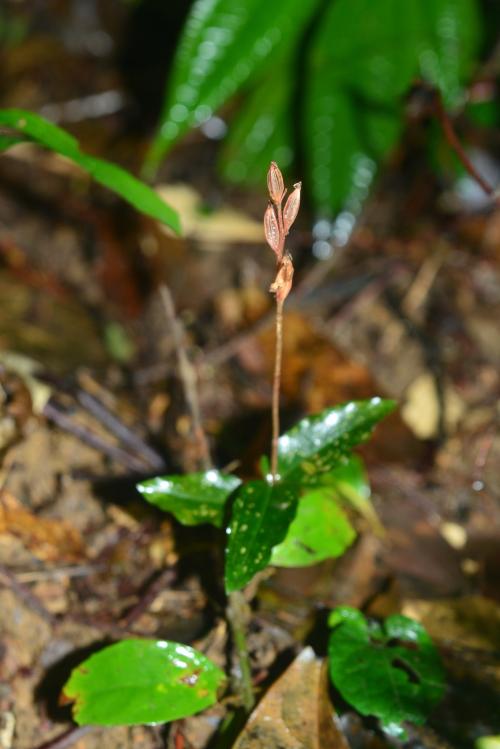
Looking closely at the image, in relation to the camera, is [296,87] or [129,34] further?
[129,34]

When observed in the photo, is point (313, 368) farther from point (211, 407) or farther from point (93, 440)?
point (93, 440)

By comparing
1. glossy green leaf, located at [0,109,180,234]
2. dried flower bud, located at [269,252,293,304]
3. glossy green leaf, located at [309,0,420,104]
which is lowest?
glossy green leaf, located at [309,0,420,104]

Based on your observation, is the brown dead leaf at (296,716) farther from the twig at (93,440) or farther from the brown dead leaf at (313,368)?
the brown dead leaf at (313,368)

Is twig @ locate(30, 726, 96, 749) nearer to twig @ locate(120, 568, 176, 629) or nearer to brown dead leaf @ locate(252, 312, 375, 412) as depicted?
twig @ locate(120, 568, 176, 629)

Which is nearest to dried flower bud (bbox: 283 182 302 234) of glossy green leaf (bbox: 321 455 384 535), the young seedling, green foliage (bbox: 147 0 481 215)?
the young seedling

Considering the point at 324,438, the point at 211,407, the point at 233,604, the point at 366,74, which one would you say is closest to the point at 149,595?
the point at 233,604

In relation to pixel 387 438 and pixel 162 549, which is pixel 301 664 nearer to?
pixel 162 549

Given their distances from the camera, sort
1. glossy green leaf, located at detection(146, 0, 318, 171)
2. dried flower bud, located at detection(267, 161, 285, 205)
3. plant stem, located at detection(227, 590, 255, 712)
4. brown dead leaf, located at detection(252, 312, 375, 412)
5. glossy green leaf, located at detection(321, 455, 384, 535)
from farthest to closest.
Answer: glossy green leaf, located at detection(146, 0, 318, 171)
brown dead leaf, located at detection(252, 312, 375, 412)
glossy green leaf, located at detection(321, 455, 384, 535)
plant stem, located at detection(227, 590, 255, 712)
dried flower bud, located at detection(267, 161, 285, 205)

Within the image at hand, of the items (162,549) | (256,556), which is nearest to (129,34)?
(162,549)
